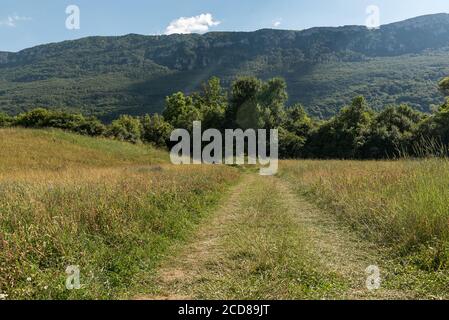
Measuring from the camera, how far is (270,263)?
540 centimetres

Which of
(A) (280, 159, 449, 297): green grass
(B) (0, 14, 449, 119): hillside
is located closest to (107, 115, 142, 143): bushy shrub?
(A) (280, 159, 449, 297): green grass

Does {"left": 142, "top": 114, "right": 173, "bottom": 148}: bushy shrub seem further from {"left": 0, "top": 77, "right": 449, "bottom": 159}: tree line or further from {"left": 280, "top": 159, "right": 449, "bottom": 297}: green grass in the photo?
{"left": 280, "top": 159, "right": 449, "bottom": 297}: green grass

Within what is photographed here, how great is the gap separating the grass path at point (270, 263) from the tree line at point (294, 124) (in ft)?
117

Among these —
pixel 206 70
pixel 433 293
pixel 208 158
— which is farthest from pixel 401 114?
pixel 206 70

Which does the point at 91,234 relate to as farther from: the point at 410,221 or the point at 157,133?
the point at 157,133

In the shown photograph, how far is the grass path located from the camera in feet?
15.0

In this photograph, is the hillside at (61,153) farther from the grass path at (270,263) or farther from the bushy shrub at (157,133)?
the grass path at (270,263)

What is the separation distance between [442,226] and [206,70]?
195964mm

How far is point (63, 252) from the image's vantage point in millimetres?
5297

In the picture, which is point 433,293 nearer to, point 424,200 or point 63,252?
point 424,200

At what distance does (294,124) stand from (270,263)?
55908 millimetres

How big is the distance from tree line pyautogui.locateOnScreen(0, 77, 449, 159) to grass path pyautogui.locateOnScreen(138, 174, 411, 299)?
35580 millimetres

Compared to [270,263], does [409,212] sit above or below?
above

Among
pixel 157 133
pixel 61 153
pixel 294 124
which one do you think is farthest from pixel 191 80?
pixel 61 153
